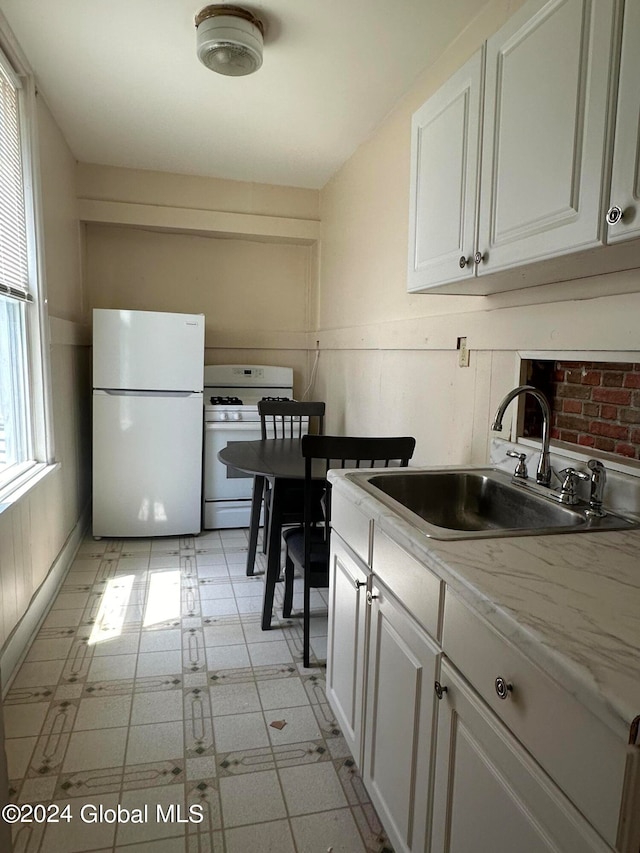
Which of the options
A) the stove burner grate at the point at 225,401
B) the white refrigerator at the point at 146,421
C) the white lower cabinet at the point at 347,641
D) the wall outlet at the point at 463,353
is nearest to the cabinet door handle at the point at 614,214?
the white lower cabinet at the point at 347,641

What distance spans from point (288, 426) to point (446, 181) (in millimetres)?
2393

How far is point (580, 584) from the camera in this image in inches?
38.4

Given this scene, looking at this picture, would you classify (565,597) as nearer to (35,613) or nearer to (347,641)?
(347,641)

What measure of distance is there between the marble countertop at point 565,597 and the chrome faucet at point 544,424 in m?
0.34

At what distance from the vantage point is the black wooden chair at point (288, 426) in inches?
103

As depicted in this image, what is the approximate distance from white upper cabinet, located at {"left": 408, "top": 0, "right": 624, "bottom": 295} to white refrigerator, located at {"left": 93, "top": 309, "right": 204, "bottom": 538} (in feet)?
6.99

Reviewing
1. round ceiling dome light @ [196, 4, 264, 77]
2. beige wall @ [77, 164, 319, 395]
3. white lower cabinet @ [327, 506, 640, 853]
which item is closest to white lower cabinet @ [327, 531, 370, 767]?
white lower cabinet @ [327, 506, 640, 853]

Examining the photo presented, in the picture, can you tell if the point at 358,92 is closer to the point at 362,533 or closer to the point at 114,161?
the point at 114,161

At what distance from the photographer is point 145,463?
3.63m

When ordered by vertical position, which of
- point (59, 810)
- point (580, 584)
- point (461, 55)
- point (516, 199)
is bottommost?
point (59, 810)

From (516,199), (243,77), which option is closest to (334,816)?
(516,199)

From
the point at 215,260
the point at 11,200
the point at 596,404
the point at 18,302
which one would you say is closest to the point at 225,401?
the point at 215,260

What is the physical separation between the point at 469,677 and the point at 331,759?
1.00 metres

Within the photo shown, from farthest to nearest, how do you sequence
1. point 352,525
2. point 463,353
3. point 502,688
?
point 463,353
point 352,525
point 502,688
